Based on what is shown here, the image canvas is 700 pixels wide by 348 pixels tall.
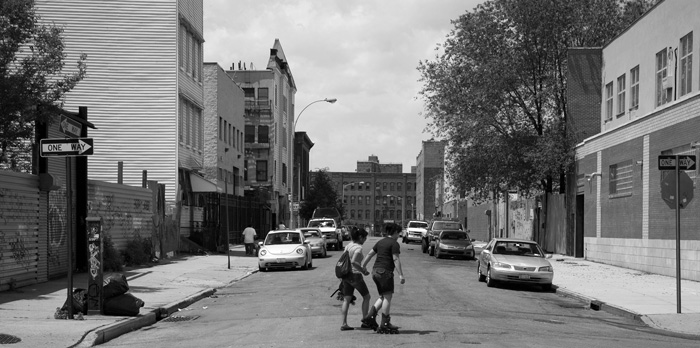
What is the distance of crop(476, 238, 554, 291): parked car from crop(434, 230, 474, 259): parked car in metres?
13.2

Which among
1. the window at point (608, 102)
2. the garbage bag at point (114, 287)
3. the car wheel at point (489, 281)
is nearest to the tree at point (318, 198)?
the window at point (608, 102)

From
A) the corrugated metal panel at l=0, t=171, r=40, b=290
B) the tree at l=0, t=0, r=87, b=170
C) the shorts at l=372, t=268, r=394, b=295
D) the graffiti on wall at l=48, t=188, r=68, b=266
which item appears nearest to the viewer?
the shorts at l=372, t=268, r=394, b=295

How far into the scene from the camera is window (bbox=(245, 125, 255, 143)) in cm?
6700

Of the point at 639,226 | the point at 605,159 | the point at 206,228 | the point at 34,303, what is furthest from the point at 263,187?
the point at 34,303

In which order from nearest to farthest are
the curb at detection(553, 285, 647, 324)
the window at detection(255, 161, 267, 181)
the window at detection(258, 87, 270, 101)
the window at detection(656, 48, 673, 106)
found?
the curb at detection(553, 285, 647, 324), the window at detection(656, 48, 673, 106), the window at detection(255, 161, 267, 181), the window at detection(258, 87, 270, 101)

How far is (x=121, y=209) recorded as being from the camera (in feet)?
88.0

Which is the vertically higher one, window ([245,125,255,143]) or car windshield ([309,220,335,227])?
window ([245,125,255,143])

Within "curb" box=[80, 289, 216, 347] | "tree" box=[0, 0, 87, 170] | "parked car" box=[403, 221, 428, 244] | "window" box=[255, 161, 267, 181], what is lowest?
"parked car" box=[403, 221, 428, 244]

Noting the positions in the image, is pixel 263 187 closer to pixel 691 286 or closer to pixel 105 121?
pixel 105 121

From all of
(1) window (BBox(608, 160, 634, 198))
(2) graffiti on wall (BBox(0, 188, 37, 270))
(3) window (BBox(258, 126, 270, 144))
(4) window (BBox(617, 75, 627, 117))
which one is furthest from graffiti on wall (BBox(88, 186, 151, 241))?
(3) window (BBox(258, 126, 270, 144))

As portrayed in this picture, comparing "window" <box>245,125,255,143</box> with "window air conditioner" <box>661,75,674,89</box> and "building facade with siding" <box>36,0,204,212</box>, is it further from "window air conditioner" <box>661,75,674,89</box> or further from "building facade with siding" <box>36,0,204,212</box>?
"window air conditioner" <box>661,75,674,89</box>

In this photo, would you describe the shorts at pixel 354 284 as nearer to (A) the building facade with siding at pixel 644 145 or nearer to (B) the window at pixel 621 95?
(A) the building facade with siding at pixel 644 145

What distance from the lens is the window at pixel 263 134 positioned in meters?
67.3

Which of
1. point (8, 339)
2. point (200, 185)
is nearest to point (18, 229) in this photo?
point (8, 339)
